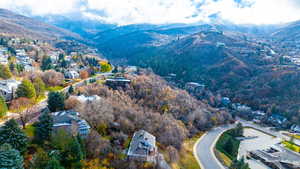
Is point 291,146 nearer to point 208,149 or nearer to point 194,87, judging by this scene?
point 208,149

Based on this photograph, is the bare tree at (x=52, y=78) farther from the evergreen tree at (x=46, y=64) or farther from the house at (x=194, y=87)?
the house at (x=194, y=87)

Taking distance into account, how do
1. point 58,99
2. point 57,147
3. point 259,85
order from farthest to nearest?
point 259,85 → point 58,99 → point 57,147

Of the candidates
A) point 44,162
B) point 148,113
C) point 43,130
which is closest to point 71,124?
point 43,130

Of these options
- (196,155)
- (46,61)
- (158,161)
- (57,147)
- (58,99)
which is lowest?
(196,155)

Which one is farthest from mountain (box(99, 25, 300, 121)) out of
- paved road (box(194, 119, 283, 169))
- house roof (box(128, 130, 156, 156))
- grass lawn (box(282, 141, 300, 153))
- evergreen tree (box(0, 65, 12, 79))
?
evergreen tree (box(0, 65, 12, 79))

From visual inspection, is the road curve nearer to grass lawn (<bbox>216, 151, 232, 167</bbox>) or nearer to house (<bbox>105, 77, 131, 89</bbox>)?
grass lawn (<bbox>216, 151, 232, 167</bbox>)

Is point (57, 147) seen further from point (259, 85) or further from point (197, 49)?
point (197, 49)

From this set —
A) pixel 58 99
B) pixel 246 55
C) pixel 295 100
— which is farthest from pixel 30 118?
pixel 246 55
